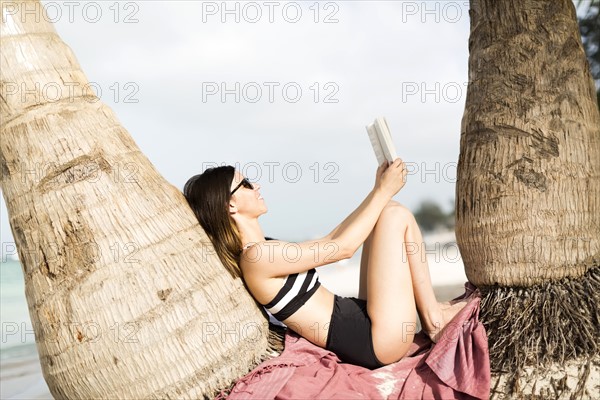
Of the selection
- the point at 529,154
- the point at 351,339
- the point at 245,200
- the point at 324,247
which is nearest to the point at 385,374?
the point at 351,339

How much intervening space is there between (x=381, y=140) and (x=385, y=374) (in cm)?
155

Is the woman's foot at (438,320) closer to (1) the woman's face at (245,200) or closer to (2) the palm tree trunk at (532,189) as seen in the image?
(2) the palm tree trunk at (532,189)

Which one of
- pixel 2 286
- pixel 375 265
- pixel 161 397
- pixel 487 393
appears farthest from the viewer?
pixel 2 286

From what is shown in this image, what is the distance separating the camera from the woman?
179 inches

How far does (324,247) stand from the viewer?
455 cm

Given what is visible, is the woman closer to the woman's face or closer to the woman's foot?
the woman's face

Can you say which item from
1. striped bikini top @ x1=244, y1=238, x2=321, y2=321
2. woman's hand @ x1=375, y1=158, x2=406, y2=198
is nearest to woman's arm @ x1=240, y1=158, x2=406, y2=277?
woman's hand @ x1=375, y1=158, x2=406, y2=198

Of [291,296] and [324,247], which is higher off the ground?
[324,247]

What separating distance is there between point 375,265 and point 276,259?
68cm

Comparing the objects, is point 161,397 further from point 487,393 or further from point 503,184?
point 503,184

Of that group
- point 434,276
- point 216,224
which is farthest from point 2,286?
point 216,224

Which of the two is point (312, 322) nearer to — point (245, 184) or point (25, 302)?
point (245, 184)

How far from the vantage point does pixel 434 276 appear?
19891mm

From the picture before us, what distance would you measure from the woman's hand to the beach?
3.83 meters
